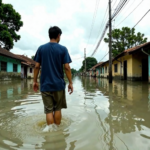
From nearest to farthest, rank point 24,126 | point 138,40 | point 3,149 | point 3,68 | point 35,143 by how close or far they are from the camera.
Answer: point 3,149, point 35,143, point 24,126, point 3,68, point 138,40

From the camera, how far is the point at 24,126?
8.12 ft

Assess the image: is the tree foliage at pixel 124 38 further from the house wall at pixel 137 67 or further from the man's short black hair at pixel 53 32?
the man's short black hair at pixel 53 32

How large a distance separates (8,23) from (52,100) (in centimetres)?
2316

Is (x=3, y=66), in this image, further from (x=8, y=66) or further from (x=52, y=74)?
(x=52, y=74)

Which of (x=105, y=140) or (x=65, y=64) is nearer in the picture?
(x=105, y=140)

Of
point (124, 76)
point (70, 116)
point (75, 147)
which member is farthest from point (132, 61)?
point (75, 147)

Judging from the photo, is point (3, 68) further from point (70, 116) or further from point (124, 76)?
point (70, 116)

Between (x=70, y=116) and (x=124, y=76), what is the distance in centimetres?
1602

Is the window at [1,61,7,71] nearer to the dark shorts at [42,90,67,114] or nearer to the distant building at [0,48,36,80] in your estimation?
the distant building at [0,48,36,80]

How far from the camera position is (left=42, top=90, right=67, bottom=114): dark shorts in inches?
92.4

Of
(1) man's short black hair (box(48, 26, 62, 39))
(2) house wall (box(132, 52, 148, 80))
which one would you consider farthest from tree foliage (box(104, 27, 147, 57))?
(1) man's short black hair (box(48, 26, 62, 39))

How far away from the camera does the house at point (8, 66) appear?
1561 centimetres

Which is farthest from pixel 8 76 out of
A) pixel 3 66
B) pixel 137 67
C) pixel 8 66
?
pixel 137 67

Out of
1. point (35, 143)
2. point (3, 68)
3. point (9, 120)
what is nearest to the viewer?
point (35, 143)
